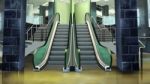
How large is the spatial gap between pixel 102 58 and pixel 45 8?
21546 millimetres

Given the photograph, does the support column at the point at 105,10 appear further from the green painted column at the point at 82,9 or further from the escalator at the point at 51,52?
the escalator at the point at 51,52

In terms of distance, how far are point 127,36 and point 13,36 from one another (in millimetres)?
4348

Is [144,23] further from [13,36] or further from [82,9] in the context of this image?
[13,36]

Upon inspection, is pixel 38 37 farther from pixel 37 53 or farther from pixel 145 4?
pixel 145 4

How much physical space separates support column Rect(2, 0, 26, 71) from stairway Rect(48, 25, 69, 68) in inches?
71.7

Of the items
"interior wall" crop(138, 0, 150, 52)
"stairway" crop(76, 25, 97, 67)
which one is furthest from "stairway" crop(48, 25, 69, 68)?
"interior wall" crop(138, 0, 150, 52)

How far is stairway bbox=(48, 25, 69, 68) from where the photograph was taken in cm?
1195

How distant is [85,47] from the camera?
1348cm

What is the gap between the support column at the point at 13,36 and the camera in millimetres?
10312

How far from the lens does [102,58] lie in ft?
39.3

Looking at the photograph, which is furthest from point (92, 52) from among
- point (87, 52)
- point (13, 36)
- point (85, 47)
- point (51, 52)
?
point (13, 36)

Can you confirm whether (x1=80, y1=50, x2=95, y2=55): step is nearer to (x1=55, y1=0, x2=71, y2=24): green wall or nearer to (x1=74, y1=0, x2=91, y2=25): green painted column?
(x1=55, y1=0, x2=71, y2=24): green wall

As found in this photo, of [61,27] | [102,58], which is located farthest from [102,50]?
[61,27]

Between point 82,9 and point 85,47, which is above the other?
point 82,9
